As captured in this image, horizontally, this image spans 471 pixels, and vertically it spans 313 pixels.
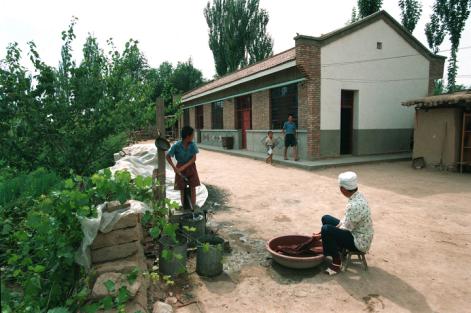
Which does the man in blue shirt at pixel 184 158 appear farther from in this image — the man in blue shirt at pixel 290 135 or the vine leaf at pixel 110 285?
the man in blue shirt at pixel 290 135

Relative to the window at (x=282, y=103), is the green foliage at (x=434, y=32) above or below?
above

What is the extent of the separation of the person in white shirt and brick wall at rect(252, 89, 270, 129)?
1137 cm

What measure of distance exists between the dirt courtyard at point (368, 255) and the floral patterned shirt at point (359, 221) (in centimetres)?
40

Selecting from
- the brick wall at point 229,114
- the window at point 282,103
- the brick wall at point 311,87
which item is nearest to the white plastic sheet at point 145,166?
the brick wall at point 311,87

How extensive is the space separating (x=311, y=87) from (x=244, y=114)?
6.25 m

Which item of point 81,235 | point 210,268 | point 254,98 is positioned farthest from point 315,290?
point 254,98

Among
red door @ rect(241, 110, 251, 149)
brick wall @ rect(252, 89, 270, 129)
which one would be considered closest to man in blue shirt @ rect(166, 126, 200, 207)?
brick wall @ rect(252, 89, 270, 129)

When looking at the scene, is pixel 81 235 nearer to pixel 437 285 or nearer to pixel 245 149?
pixel 437 285

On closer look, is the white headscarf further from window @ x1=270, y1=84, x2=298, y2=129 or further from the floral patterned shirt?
window @ x1=270, y1=84, x2=298, y2=129

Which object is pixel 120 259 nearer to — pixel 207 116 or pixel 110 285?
pixel 110 285

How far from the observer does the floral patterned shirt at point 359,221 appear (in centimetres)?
360

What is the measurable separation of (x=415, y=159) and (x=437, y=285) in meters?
8.95

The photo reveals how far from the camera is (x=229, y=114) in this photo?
1902cm

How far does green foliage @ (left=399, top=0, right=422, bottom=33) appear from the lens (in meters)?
20.8
